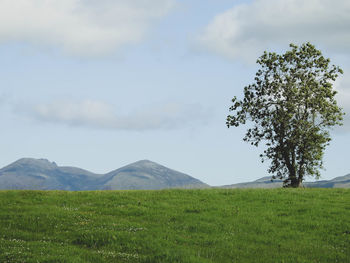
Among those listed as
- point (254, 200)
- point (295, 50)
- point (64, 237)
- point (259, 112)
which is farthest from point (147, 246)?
point (295, 50)

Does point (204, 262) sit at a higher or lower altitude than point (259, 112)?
lower

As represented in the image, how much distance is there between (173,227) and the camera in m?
25.6

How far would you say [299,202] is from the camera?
34.0m

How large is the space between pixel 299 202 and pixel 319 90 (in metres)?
26.7

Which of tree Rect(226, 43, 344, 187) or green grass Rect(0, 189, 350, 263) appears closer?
green grass Rect(0, 189, 350, 263)

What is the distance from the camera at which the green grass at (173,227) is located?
20.4m

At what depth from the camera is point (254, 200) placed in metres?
34.5

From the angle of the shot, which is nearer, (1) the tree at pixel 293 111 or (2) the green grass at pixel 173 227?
(2) the green grass at pixel 173 227

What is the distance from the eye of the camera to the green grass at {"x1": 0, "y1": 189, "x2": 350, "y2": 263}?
20.4 metres

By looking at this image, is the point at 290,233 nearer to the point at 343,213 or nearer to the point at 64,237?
the point at 343,213

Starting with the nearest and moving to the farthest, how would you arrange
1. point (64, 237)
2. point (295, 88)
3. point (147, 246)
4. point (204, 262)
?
point (204, 262)
point (147, 246)
point (64, 237)
point (295, 88)

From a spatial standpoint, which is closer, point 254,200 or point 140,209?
point 140,209

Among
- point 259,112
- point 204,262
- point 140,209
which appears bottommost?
point 204,262

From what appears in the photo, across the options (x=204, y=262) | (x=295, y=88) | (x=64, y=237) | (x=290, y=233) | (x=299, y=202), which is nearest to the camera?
(x=204, y=262)
